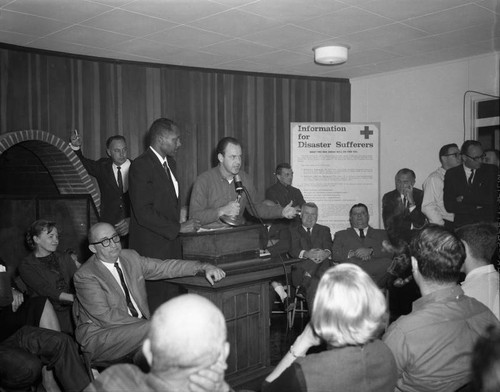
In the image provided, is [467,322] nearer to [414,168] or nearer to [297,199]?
[297,199]

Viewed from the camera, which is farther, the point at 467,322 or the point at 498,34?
the point at 498,34

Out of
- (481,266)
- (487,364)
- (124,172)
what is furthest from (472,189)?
(487,364)

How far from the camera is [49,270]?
385 centimetres

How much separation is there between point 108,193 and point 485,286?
159 inches

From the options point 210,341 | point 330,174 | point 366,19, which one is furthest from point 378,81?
point 210,341

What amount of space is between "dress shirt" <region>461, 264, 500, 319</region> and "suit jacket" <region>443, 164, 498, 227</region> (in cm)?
289

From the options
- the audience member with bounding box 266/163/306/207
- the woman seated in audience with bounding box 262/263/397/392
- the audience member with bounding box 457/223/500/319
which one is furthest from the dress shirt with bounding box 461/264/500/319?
the audience member with bounding box 266/163/306/207

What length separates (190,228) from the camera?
3.24 m

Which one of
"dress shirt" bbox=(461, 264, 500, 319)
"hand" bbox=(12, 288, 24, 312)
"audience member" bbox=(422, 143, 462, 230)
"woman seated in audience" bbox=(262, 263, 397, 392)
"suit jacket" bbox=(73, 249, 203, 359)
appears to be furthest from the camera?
"audience member" bbox=(422, 143, 462, 230)

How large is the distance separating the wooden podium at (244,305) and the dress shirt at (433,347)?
4.31 ft

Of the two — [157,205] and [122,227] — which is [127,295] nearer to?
Answer: [157,205]

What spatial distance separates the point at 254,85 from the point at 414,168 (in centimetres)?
250

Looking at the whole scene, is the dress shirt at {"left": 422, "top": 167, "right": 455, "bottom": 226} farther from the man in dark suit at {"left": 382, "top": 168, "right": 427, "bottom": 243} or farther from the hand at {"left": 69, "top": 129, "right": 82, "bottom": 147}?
the hand at {"left": 69, "top": 129, "right": 82, "bottom": 147}

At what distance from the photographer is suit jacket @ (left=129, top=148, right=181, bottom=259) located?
3357mm
